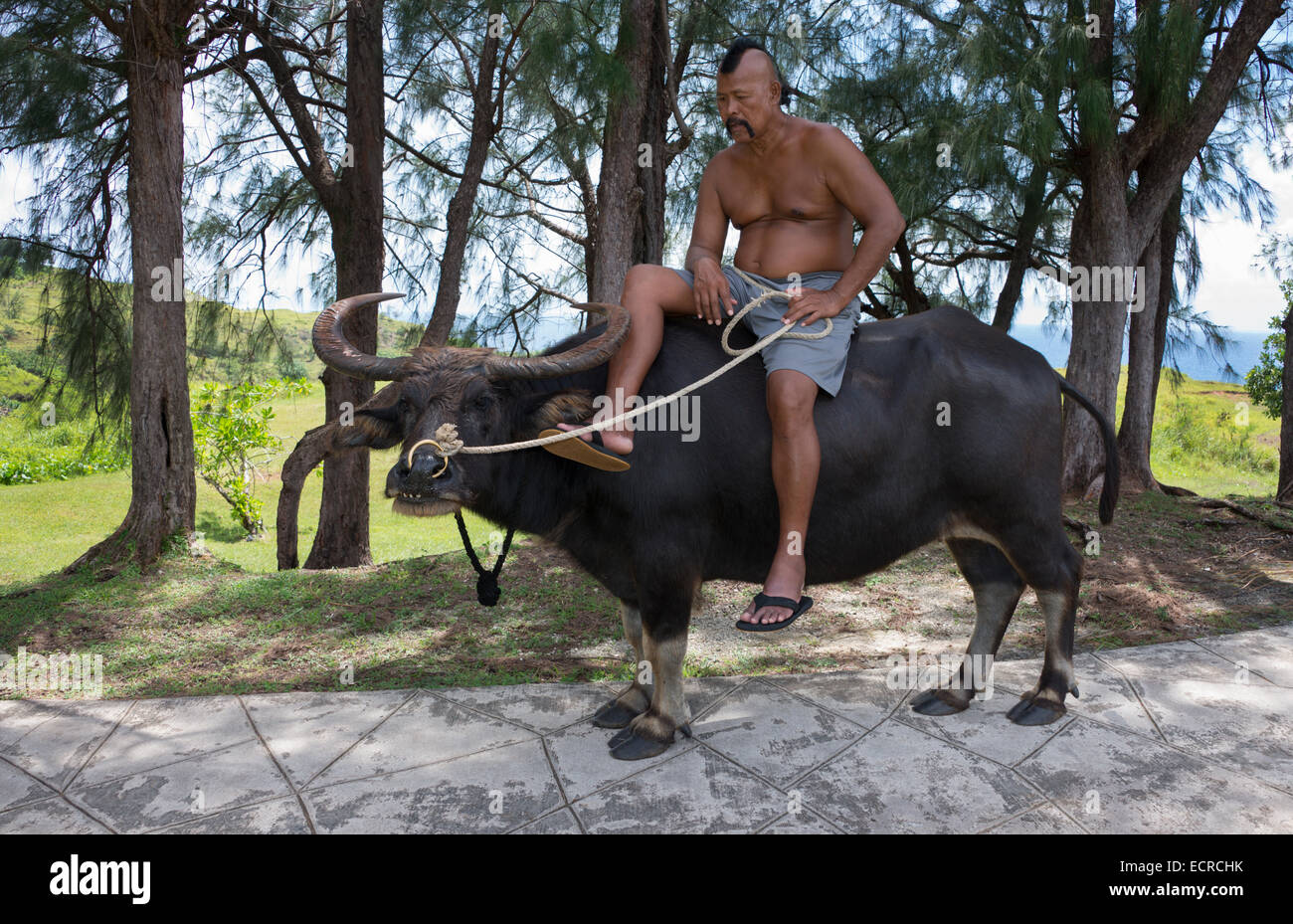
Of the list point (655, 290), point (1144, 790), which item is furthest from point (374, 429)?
point (1144, 790)

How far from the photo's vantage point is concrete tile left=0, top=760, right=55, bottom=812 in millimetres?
2887

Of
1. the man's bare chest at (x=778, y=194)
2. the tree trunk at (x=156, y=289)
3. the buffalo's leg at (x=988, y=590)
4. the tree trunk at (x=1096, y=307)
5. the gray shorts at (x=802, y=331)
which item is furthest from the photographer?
the tree trunk at (x=1096, y=307)

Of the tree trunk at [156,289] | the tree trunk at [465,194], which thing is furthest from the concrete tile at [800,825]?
the tree trunk at [156,289]

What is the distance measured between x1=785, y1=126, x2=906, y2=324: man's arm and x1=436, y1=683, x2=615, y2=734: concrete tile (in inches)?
70.7

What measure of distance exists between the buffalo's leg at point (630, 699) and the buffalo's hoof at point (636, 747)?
18cm

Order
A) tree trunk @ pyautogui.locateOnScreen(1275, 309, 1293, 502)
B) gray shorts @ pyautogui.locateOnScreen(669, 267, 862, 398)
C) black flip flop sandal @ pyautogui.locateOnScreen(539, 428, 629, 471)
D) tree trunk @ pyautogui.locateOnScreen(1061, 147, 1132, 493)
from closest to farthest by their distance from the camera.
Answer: black flip flop sandal @ pyautogui.locateOnScreen(539, 428, 629, 471)
gray shorts @ pyautogui.locateOnScreen(669, 267, 862, 398)
tree trunk @ pyautogui.locateOnScreen(1061, 147, 1132, 493)
tree trunk @ pyautogui.locateOnScreen(1275, 309, 1293, 502)

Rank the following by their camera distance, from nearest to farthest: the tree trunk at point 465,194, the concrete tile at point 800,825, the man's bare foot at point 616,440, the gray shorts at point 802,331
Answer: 1. the concrete tile at point 800,825
2. the man's bare foot at point 616,440
3. the gray shorts at point 802,331
4. the tree trunk at point 465,194

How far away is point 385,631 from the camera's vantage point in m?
5.09

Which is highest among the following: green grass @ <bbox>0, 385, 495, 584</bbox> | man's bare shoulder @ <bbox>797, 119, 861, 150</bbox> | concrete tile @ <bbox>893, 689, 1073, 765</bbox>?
man's bare shoulder @ <bbox>797, 119, 861, 150</bbox>

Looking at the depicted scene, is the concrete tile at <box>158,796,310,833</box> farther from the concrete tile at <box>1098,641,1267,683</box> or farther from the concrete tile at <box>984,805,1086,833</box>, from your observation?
the concrete tile at <box>1098,641,1267,683</box>

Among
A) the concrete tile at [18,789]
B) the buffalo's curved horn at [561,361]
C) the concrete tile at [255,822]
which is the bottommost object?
the concrete tile at [18,789]

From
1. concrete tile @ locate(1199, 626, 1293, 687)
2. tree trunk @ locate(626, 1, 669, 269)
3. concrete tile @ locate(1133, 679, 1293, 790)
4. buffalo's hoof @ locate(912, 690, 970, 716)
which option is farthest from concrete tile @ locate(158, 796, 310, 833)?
tree trunk @ locate(626, 1, 669, 269)

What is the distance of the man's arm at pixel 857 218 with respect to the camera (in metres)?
3.21

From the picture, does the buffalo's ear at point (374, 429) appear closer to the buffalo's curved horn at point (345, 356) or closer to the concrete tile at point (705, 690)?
the buffalo's curved horn at point (345, 356)
